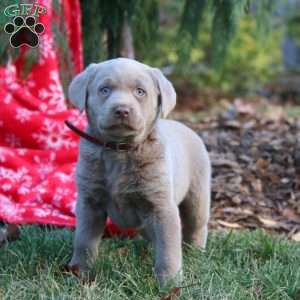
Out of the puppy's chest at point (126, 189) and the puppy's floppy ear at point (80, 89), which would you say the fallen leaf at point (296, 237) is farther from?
the puppy's floppy ear at point (80, 89)

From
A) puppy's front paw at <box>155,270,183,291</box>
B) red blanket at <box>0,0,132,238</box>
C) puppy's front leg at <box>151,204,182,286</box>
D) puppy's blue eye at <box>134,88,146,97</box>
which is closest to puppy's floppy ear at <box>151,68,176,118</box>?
puppy's blue eye at <box>134,88,146,97</box>

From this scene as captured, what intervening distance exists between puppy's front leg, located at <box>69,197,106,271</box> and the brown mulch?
1207 millimetres

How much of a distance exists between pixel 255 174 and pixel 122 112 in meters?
2.29

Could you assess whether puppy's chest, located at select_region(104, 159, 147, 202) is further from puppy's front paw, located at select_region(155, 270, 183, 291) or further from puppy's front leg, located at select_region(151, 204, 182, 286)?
puppy's front paw, located at select_region(155, 270, 183, 291)

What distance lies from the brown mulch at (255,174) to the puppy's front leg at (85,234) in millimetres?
1207

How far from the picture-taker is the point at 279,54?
11.2m

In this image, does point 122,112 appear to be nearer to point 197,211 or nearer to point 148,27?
point 197,211

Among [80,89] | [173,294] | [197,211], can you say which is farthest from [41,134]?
[173,294]

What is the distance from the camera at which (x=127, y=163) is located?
2910 millimetres

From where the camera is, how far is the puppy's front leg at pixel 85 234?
302 centimetres

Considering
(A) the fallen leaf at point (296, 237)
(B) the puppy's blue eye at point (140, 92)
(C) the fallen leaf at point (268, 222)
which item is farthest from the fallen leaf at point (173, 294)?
(C) the fallen leaf at point (268, 222)

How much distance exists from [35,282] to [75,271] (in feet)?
0.69

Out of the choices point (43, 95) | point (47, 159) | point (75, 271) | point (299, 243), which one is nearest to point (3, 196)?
point (47, 159)

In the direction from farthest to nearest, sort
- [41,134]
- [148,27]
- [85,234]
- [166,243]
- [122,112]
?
[148,27] < [41,134] < [85,234] < [166,243] < [122,112]
